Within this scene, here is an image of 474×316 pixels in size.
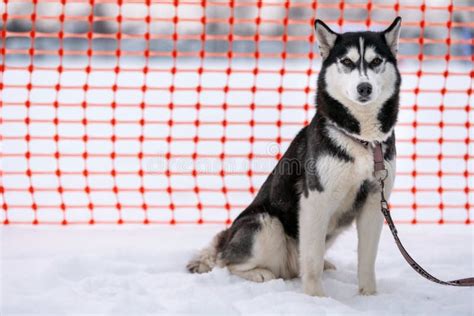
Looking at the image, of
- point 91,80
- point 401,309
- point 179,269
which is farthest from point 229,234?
point 91,80

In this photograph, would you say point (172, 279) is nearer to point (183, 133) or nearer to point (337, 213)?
point (337, 213)

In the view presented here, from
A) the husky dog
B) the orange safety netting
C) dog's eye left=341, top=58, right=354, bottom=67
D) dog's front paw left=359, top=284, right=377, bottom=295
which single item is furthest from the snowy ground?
dog's eye left=341, top=58, right=354, bottom=67

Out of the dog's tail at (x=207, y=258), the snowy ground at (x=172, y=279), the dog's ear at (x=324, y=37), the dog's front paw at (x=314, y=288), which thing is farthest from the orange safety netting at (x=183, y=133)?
the dog's front paw at (x=314, y=288)

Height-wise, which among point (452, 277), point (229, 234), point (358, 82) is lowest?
point (452, 277)

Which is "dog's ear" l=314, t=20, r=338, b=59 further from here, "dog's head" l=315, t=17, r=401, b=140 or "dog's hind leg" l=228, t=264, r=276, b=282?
"dog's hind leg" l=228, t=264, r=276, b=282

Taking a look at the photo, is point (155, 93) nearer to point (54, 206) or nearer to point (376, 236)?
point (54, 206)

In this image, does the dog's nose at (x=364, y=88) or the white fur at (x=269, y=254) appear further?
the white fur at (x=269, y=254)

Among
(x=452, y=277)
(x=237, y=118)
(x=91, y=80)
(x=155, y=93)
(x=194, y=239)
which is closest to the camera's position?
(x=452, y=277)

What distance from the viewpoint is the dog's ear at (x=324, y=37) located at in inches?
114

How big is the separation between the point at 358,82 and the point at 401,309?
110 centimetres

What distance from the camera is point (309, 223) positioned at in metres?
2.90

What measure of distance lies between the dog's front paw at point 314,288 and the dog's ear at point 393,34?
1229 millimetres

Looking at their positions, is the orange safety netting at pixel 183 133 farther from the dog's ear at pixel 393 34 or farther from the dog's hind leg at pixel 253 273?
the dog's hind leg at pixel 253 273

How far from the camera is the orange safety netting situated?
5.05m
